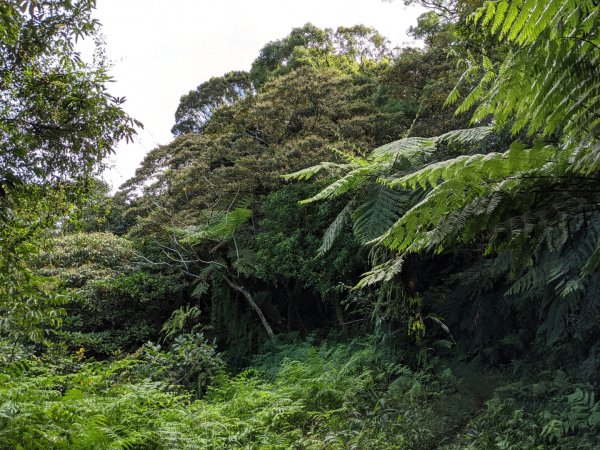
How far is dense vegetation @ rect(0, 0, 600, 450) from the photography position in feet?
8.95

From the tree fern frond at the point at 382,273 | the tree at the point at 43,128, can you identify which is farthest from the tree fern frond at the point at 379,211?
the tree at the point at 43,128

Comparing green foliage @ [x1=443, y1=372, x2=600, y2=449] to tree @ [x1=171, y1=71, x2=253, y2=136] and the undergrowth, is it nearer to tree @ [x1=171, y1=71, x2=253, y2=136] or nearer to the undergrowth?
the undergrowth

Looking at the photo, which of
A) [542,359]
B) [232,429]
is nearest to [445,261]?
[542,359]

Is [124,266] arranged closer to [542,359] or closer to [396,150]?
[396,150]

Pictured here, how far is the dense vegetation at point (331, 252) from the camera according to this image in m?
2.73

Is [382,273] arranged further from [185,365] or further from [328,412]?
[185,365]

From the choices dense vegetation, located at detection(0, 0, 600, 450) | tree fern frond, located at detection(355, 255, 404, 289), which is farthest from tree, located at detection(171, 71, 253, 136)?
tree fern frond, located at detection(355, 255, 404, 289)

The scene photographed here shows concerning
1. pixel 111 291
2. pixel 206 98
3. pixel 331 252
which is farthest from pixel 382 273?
pixel 206 98

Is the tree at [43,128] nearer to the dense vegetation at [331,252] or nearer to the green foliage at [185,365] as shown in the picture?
the dense vegetation at [331,252]

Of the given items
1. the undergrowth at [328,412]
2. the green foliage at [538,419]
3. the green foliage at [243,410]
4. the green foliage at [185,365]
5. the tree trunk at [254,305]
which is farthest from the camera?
the tree trunk at [254,305]

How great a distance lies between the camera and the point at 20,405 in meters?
3.57

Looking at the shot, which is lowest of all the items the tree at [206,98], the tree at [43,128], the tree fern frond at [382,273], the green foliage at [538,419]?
the green foliage at [538,419]

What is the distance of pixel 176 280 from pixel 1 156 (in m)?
7.48

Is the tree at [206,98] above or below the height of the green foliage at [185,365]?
above
